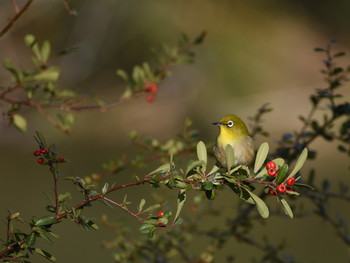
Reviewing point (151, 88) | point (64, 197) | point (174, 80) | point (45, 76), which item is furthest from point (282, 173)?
point (174, 80)

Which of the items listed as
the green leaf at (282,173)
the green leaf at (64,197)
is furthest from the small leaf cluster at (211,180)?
the green leaf at (64,197)

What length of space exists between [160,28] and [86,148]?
6.63 metres

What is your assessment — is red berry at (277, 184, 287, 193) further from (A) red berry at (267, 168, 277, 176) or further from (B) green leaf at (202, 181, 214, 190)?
(B) green leaf at (202, 181, 214, 190)

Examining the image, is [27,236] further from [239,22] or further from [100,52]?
[239,22]

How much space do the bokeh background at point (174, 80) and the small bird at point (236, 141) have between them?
4.54 metres

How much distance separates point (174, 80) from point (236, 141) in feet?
43.6

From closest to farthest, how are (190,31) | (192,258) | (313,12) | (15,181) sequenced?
(192,258) < (15,181) < (190,31) < (313,12)

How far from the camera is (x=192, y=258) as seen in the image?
340 cm

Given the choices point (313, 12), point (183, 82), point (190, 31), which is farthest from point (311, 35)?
point (183, 82)

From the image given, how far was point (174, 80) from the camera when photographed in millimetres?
16500

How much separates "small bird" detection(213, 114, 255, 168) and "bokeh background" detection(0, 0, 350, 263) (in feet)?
14.9

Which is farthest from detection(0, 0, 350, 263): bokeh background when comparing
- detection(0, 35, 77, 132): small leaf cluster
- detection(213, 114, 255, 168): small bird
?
detection(0, 35, 77, 132): small leaf cluster

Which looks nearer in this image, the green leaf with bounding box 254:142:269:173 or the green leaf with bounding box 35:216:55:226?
the green leaf with bounding box 35:216:55:226

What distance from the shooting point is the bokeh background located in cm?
902
